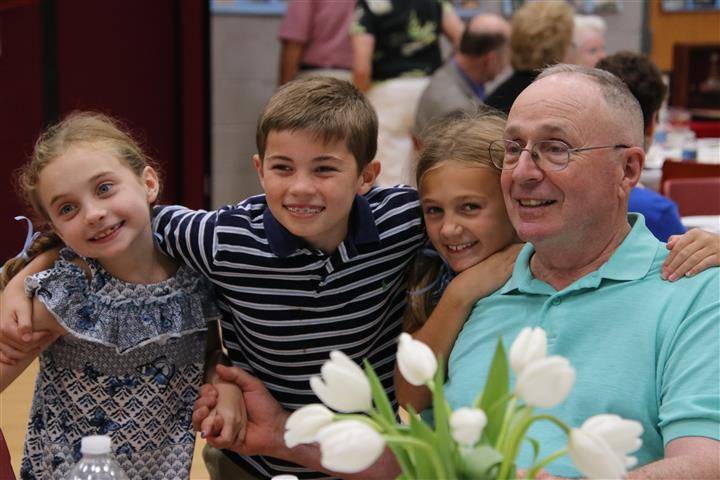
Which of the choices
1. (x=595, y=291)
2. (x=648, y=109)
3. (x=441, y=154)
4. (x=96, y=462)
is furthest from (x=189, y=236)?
(x=648, y=109)

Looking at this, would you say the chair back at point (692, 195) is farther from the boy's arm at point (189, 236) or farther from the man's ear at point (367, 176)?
the boy's arm at point (189, 236)

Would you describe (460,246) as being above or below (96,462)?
above

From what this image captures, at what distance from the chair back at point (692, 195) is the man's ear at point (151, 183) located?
9.33ft

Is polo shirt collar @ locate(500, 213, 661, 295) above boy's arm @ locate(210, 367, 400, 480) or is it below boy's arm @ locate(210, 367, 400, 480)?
above

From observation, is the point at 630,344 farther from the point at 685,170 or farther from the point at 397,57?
the point at 397,57

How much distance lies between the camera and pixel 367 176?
225 cm

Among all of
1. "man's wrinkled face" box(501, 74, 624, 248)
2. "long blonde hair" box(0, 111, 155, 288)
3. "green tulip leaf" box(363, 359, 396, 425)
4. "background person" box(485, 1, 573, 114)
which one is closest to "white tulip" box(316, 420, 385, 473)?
"green tulip leaf" box(363, 359, 396, 425)

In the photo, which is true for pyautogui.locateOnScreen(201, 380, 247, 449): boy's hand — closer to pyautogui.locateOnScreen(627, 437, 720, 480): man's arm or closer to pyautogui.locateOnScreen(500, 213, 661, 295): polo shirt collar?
pyautogui.locateOnScreen(500, 213, 661, 295): polo shirt collar

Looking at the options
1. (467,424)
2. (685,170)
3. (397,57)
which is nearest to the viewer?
(467,424)

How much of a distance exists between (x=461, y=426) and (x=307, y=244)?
3.89 feet

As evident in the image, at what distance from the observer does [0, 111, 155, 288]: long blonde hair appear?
213cm

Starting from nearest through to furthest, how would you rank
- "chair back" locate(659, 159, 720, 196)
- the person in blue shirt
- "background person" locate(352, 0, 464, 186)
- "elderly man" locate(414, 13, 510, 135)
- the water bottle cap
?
the water bottle cap < the person in blue shirt < "chair back" locate(659, 159, 720, 196) < "elderly man" locate(414, 13, 510, 135) < "background person" locate(352, 0, 464, 186)

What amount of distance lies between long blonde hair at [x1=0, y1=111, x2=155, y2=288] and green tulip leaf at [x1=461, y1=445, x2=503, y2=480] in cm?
126

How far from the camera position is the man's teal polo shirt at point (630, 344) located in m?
1.68
